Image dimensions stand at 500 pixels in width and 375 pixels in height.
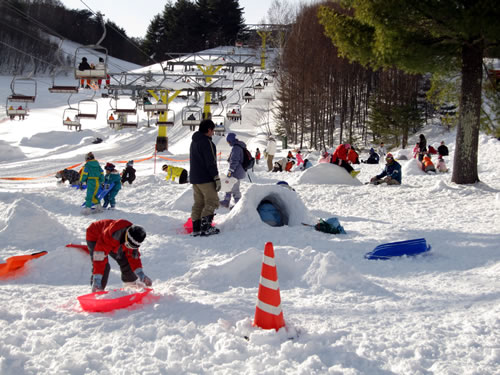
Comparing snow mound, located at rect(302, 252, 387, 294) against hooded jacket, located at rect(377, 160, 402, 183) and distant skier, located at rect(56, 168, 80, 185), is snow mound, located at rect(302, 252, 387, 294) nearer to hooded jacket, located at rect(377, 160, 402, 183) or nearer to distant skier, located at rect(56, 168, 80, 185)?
hooded jacket, located at rect(377, 160, 402, 183)

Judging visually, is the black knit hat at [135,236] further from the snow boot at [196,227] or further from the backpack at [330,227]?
the backpack at [330,227]

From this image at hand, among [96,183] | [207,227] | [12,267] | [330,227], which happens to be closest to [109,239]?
[12,267]

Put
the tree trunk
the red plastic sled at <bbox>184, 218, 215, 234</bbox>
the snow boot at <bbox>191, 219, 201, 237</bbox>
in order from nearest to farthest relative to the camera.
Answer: the snow boot at <bbox>191, 219, 201, 237</bbox> < the red plastic sled at <bbox>184, 218, 215, 234</bbox> < the tree trunk

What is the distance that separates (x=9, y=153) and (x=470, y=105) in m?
28.0

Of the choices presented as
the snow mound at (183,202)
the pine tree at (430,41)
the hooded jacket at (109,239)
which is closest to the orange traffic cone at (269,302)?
the hooded jacket at (109,239)

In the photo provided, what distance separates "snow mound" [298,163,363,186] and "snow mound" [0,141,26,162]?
2286cm

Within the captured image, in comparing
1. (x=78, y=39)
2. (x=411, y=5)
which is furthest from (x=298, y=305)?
(x=78, y=39)

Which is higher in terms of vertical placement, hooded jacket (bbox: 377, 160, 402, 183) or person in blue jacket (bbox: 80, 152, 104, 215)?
hooded jacket (bbox: 377, 160, 402, 183)

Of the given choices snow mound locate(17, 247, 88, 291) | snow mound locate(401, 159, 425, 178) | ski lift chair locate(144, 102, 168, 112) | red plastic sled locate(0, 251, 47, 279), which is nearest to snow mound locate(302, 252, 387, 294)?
snow mound locate(17, 247, 88, 291)

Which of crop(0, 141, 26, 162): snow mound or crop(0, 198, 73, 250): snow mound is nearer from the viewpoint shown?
crop(0, 198, 73, 250): snow mound

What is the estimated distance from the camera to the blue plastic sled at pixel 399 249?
6.14 m

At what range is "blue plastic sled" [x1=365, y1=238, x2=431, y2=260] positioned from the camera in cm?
614

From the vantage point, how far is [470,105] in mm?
10734

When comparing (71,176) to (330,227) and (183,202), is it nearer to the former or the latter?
(183,202)
